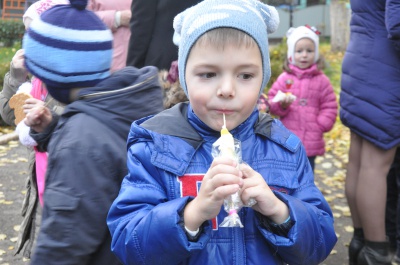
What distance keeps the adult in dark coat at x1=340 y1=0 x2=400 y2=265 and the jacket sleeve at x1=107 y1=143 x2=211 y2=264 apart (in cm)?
230

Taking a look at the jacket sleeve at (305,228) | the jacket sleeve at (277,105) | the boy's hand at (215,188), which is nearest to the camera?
the boy's hand at (215,188)

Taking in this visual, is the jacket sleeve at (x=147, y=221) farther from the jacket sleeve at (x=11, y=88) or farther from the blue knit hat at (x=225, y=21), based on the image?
the jacket sleeve at (x=11, y=88)

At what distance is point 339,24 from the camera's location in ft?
53.6

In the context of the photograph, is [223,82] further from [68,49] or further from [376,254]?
[376,254]

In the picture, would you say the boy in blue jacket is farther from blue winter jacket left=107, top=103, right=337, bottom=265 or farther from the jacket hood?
the jacket hood

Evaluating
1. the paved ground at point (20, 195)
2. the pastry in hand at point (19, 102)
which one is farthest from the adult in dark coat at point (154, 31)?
the paved ground at point (20, 195)

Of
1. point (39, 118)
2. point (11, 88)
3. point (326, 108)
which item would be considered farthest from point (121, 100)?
point (326, 108)

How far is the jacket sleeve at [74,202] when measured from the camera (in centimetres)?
209

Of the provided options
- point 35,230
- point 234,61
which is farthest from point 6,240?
point 234,61

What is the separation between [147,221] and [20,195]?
439 centimetres

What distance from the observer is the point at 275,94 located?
5.11 metres

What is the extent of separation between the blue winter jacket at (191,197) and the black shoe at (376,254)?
85.5 inches

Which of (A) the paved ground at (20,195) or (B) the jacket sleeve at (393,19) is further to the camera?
(A) the paved ground at (20,195)

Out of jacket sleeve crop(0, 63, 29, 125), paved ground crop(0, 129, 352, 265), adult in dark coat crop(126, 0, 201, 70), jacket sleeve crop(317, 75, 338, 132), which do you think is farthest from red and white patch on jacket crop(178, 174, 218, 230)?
jacket sleeve crop(317, 75, 338, 132)
